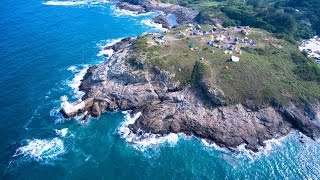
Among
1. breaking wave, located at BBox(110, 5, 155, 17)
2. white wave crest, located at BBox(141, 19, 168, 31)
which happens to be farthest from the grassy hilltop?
breaking wave, located at BBox(110, 5, 155, 17)

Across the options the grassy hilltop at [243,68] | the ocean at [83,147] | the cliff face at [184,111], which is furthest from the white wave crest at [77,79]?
the grassy hilltop at [243,68]

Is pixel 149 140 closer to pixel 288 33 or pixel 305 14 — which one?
pixel 288 33

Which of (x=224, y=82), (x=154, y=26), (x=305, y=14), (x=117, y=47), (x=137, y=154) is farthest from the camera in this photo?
(x=154, y=26)

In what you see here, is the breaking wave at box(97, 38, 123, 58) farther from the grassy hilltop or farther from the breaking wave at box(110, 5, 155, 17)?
the breaking wave at box(110, 5, 155, 17)

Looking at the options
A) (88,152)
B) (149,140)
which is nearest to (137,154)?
(149,140)

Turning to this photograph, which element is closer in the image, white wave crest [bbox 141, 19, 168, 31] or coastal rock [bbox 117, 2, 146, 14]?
white wave crest [bbox 141, 19, 168, 31]
